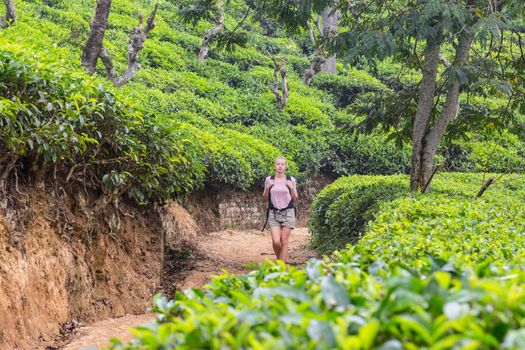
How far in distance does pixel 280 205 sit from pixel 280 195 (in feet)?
0.43

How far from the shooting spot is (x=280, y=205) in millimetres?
7719

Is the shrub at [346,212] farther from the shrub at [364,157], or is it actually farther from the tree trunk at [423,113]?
the shrub at [364,157]

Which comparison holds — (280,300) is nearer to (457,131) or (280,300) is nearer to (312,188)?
(457,131)

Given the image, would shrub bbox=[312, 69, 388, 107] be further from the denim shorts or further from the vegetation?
the denim shorts

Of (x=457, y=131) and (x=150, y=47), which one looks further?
(x=150, y=47)

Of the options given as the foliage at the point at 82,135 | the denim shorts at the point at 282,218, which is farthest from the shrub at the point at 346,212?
the foliage at the point at 82,135

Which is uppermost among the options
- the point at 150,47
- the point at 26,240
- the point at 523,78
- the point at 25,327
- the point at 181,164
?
the point at 150,47

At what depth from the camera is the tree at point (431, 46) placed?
7.12m

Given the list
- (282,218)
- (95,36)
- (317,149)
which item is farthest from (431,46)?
(317,149)

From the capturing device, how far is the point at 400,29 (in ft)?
24.0

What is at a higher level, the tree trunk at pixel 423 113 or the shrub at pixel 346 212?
the tree trunk at pixel 423 113

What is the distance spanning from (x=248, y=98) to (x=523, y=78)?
393 inches

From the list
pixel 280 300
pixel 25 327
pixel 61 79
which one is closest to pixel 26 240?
pixel 25 327

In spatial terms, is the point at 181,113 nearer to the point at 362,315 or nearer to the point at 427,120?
the point at 427,120
